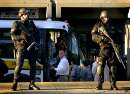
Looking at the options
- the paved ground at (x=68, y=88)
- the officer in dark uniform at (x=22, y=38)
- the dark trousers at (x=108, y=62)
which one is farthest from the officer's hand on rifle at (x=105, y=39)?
the officer in dark uniform at (x=22, y=38)

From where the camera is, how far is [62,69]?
18281mm

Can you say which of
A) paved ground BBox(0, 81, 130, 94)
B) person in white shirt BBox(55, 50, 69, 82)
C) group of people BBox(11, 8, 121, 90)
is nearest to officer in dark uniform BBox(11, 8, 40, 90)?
group of people BBox(11, 8, 121, 90)

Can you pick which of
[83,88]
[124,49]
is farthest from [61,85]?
[124,49]

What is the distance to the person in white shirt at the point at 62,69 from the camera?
18.0 m

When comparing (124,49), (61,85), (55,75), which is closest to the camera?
(61,85)

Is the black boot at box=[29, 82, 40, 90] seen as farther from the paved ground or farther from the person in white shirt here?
the person in white shirt

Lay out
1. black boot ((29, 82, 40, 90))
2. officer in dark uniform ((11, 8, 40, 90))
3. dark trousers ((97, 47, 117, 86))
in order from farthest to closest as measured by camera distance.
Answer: dark trousers ((97, 47, 117, 86)) < black boot ((29, 82, 40, 90)) < officer in dark uniform ((11, 8, 40, 90))

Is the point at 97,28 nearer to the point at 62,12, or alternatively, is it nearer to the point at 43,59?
the point at 43,59

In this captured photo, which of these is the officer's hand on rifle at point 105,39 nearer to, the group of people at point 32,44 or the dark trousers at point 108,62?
the group of people at point 32,44

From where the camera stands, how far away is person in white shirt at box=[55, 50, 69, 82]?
59.2ft

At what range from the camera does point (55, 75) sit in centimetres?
1852

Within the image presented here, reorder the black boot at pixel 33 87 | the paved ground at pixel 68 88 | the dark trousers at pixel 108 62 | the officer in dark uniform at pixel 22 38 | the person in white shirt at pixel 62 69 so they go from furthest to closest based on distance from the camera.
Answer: the person in white shirt at pixel 62 69
the dark trousers at pixel 108 62
the black boot at pixel 33 87
the officer in dark uniform at pixel 22 38
the paved ground at pixel 68 88

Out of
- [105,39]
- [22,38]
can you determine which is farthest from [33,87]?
[105,39]

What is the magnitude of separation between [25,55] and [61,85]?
1.41 metres
